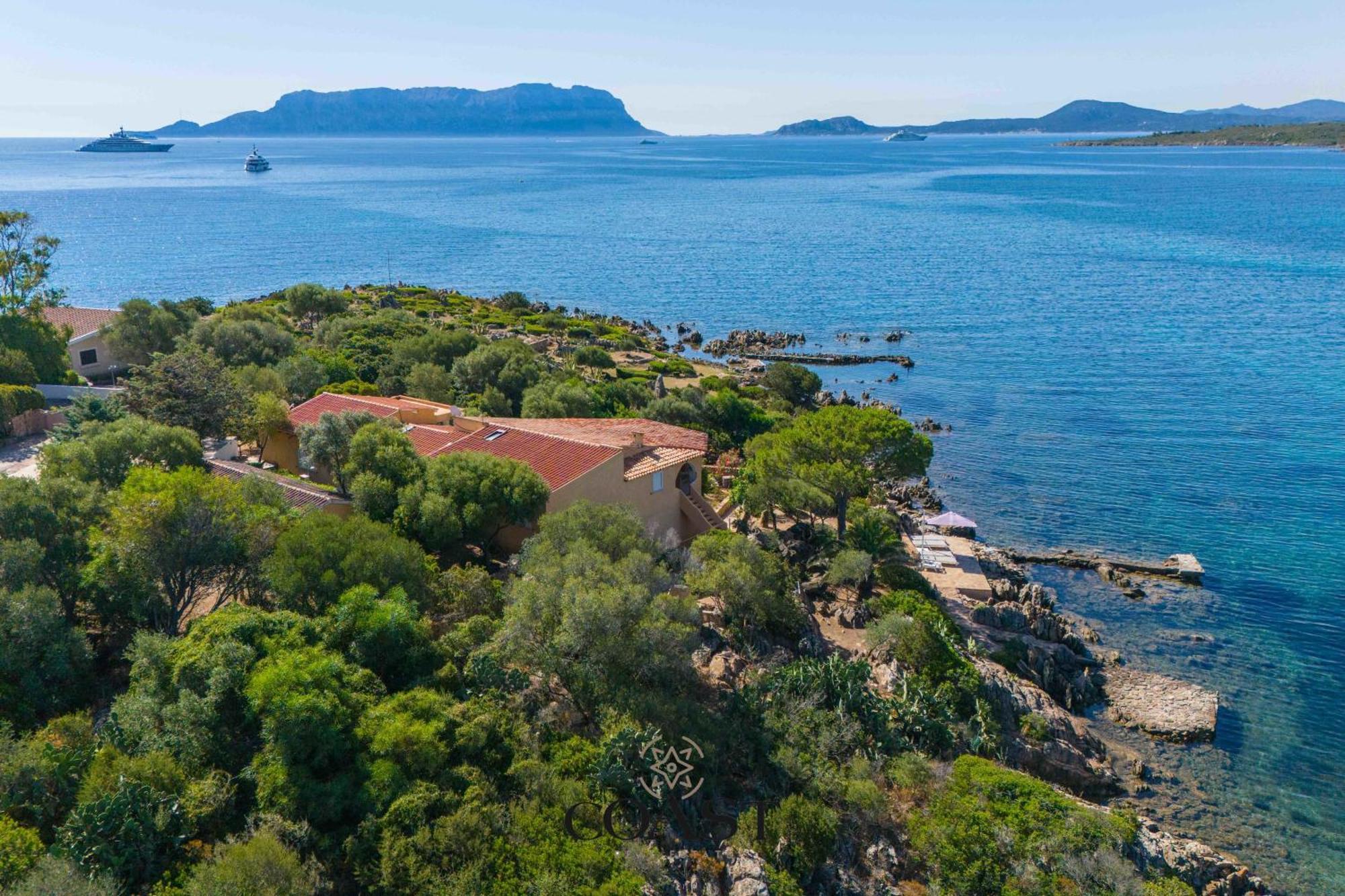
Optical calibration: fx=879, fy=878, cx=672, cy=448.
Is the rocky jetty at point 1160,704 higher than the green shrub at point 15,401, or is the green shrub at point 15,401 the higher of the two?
the green shrub at point 15,401

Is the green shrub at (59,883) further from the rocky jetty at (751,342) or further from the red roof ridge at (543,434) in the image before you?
the rocky jetty at (751,342)

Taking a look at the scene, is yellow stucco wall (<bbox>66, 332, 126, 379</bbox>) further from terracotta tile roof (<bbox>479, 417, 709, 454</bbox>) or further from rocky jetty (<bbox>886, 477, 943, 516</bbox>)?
rocky jetty (<bbox>886, 477, 943, 516</bbox>)

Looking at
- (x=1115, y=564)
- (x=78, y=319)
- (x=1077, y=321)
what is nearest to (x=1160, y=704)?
(x=1115, y=564)

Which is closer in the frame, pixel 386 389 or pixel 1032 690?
pixel 1032 690

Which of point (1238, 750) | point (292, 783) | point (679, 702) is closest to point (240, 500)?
point (292, 783)

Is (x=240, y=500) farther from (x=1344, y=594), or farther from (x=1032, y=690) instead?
(x=1344, y=594)

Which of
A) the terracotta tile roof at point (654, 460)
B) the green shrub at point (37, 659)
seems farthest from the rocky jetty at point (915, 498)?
the green shrub at point (37, 659)
